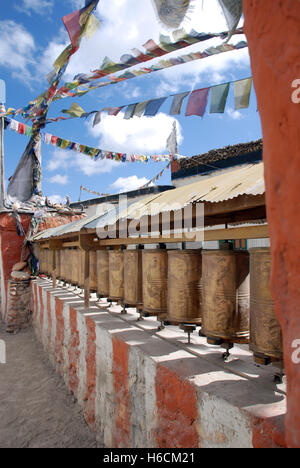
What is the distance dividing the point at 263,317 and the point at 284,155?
0.83 m

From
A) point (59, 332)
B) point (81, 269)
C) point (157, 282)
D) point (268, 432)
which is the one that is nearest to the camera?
point (268, 432)

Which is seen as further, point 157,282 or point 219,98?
point 219,98

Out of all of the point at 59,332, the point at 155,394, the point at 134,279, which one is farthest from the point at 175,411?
the point at 59,332

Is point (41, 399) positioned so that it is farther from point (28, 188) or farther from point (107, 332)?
point (28, 188)

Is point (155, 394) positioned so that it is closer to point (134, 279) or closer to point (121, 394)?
point (121, 394)

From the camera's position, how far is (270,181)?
1031 millimetres

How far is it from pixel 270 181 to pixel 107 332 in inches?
82.3

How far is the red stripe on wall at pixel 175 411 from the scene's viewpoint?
1619mm

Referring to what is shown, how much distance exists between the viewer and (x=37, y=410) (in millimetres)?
3629

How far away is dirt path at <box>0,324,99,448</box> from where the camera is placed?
10.0ft

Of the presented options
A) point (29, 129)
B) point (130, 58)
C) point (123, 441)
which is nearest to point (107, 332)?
point (123, 441)

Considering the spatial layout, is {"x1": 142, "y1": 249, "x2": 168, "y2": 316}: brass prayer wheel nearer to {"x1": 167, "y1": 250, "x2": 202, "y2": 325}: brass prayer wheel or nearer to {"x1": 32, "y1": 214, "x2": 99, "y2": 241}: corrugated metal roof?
{"x1": 167, "y1": 250, "x2": 202, "y2": 325}: brass prayer wheel

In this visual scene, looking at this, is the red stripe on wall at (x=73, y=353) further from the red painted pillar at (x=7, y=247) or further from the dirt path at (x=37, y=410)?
the red painted pillar at (x=7, y=247)

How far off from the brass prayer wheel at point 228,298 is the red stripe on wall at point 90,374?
5.21ft
